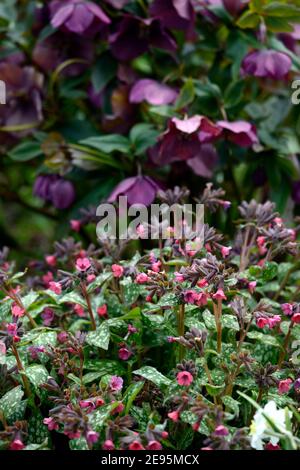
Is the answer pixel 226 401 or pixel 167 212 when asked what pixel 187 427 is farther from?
pixel 167 212

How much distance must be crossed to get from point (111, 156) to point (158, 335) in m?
0.58

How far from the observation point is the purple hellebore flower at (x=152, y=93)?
152 cm

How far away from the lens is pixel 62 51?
1.73 metres

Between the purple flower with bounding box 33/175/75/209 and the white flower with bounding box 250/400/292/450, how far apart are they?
0.83 metres

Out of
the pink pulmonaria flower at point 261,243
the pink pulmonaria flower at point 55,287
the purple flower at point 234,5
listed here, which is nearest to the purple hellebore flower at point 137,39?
the purple flower at point 234,5

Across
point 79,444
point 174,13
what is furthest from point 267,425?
point 174,13

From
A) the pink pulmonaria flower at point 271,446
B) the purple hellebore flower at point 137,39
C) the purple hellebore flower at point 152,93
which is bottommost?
the pink pulmonaria flower at point 271,446

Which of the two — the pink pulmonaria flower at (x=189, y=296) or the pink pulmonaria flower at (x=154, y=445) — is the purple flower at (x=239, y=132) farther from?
the pink pulmonaria flower at (x=154, y=445)

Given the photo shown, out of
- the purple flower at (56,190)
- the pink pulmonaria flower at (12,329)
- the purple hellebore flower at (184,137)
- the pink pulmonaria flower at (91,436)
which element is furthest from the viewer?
the purple flower at (56,190)

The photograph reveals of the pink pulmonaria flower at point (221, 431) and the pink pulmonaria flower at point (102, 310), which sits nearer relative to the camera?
the pink pulmonaria flower at point (221, 431)

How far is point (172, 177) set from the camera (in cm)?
171

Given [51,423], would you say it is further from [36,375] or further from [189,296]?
[189,296]

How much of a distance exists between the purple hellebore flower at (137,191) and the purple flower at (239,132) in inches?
7.3

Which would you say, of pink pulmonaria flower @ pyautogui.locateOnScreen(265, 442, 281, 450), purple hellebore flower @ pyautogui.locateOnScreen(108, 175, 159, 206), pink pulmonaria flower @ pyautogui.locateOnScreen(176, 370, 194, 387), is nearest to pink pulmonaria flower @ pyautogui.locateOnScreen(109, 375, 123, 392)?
pink pulmonaria flower @ pyautogui.locateOnScreen(176, 370, 194, 387)
